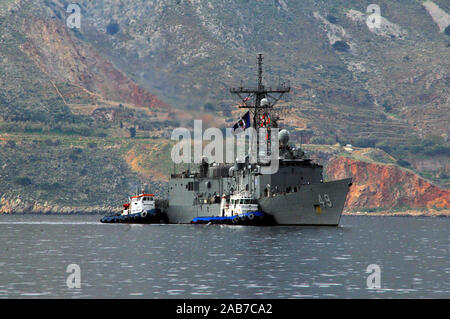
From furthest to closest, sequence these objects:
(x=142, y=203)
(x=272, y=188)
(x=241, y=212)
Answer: (x=142, y=203) < (x=241, y=212) < (x=272, y=188)

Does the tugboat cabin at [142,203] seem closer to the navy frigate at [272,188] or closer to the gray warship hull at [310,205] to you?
the navy frigate at [272,188]

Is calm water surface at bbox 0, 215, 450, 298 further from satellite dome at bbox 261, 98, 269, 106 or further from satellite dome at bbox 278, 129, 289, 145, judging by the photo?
satellite dome at bbox 261, 98, 269, 106

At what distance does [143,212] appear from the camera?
393ft

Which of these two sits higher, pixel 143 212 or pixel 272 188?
pixel 272 188

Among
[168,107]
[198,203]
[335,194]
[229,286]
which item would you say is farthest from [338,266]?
[168,107]

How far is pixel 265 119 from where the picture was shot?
343ft

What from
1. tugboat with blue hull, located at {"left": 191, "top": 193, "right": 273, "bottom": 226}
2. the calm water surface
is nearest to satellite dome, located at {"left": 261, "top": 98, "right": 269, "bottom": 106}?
tugboat with blue hull, located at {"left": 191, "top": 193, "right": 273, "bottom": 226}

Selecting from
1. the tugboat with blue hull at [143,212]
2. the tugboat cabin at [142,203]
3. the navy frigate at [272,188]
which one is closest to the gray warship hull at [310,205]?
the navy frigate at [272,188]

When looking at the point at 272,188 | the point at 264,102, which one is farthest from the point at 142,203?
the point at 272,188

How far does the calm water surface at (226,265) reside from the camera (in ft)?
153

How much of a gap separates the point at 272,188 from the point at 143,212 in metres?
28.4

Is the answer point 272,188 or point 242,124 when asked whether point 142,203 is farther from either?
point 272,188

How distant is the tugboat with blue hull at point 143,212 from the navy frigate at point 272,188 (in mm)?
5566
